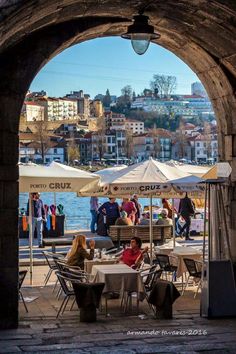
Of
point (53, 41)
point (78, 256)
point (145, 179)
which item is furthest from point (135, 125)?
point (53, 41)

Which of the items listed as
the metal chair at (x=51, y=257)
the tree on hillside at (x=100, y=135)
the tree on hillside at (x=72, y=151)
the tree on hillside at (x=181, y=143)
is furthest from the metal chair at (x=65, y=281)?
the tree on hillside at (x=181, y=143)

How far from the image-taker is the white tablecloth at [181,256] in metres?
12.3

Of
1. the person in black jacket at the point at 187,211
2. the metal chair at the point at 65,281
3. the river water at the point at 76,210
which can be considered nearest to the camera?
the metal chair at the point at 65,281

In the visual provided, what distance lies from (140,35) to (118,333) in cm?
374

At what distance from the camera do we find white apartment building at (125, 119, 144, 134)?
128 meters

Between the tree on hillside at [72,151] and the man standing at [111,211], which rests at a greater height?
the tree on hillside at [72,151]

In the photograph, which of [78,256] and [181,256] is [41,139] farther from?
[78,256]

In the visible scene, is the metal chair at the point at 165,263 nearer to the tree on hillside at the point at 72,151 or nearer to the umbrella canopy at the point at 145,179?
the umbrella canopy at the point at 145,179

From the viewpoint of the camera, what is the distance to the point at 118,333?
8.95 meters

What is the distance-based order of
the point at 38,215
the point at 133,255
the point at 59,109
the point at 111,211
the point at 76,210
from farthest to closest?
the point at 59,109 < the point at 76,210 < the point at 111,211 < the point at 38,215 < the point at 133,255

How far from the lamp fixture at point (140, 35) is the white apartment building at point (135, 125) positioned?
382 feet

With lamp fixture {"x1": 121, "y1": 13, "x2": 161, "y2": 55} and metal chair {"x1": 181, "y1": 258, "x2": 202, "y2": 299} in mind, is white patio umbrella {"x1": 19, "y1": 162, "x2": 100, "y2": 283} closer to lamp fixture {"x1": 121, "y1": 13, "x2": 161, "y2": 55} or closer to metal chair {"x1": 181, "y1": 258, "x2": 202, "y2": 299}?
metal chair {"x1": 181, "y1": 258, "x2": 202, "y2": 299}

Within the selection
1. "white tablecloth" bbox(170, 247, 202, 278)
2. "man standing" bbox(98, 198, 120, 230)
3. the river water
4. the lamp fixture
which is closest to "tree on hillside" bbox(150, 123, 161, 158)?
the river water

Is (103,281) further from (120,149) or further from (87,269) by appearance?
(120,149)
